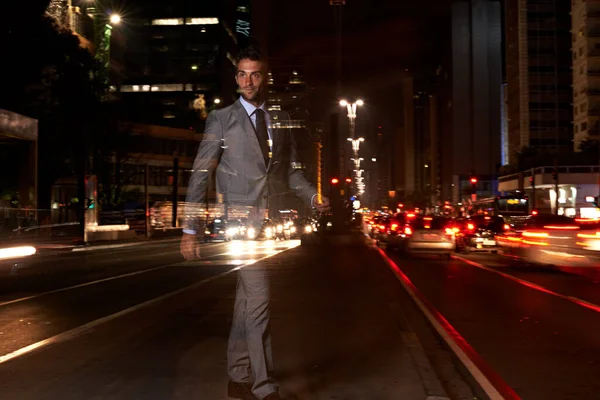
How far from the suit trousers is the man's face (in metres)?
1.31

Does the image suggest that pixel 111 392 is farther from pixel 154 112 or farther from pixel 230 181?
pixel 154 112

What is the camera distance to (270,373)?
17.0 ft

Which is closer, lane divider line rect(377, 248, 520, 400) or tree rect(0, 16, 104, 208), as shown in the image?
lane divider line rect(377, 248, 520, 400)

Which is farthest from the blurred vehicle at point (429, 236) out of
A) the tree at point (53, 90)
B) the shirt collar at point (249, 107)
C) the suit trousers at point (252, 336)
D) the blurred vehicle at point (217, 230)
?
the tree at point (53, 90)

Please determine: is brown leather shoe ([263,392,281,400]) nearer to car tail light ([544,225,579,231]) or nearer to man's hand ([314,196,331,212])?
man's hand ([314,196,331,212])

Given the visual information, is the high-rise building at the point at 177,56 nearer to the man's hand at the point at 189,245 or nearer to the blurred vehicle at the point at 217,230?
the blurred vehicle at the point at 217,230

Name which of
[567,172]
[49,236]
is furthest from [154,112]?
[49,236]

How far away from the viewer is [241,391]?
5.27 m

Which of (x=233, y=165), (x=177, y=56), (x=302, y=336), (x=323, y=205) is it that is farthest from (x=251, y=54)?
Result: (x=177, y=56)

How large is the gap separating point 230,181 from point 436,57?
608 ft

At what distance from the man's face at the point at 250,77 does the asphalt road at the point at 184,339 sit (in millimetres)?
1290

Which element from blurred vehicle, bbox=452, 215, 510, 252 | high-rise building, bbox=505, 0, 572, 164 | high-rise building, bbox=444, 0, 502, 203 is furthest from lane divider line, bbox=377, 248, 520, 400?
high-rise building, bbox=444, 0, 502, 203

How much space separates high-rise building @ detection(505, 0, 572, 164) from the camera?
92.2 m

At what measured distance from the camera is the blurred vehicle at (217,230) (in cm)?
508
